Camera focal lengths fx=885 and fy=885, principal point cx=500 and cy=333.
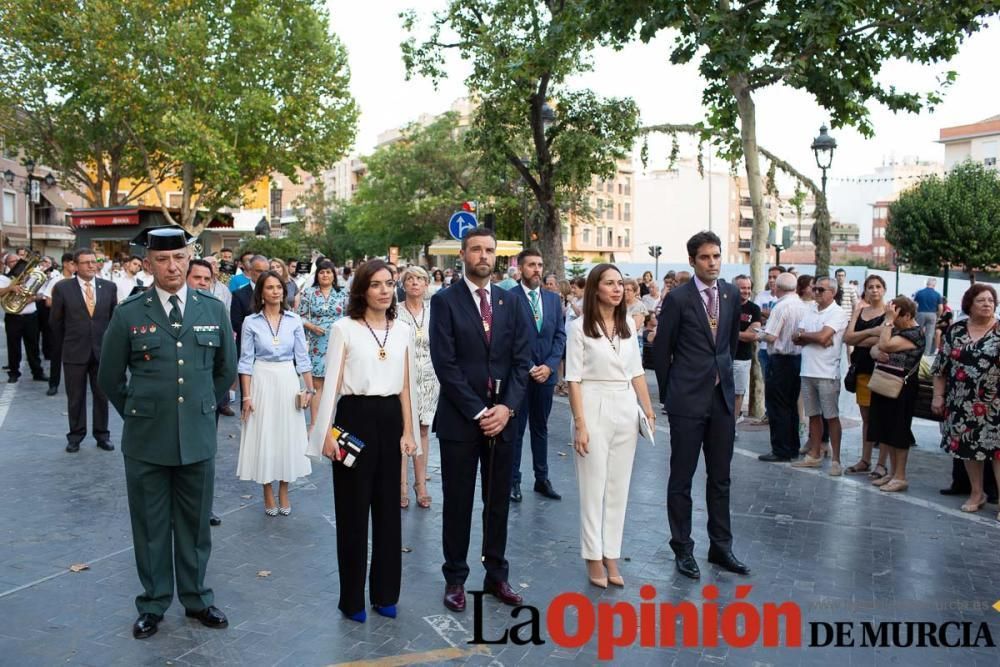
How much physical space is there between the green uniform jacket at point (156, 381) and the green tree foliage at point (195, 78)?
2786 cm

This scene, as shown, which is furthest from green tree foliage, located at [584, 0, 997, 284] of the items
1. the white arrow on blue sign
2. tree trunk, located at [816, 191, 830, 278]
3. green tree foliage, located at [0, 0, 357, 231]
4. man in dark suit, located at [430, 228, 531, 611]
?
green tree foliage, located at [0, 0, 357, 231]

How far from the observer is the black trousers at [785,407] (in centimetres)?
934

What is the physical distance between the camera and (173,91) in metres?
31.7

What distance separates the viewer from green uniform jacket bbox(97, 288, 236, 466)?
473 cm

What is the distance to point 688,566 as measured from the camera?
575 cm

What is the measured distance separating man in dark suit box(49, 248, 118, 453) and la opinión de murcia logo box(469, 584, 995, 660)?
5.89 meters

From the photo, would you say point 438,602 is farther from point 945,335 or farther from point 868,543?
point 945,335

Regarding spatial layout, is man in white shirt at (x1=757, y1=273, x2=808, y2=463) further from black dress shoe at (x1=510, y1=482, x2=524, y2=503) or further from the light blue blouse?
the light blue blouse

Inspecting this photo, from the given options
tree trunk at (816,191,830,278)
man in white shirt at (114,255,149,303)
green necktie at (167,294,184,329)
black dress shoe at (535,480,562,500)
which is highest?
tree trunk at (816,191,830,278)

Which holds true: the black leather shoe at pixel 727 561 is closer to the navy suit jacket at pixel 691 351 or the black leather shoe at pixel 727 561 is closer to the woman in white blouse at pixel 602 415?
the woman in white blouse at pixel 602 415

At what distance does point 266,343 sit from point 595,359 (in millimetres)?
2876

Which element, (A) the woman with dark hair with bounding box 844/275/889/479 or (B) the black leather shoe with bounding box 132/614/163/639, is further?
(A) the woman with dark hair with bounding box 844/275/889/479

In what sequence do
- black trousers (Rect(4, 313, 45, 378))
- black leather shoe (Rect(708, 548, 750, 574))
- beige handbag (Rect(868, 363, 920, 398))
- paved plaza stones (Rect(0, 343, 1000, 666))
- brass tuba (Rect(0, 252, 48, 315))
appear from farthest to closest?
black trousers (Rect(4, 313, 45, 378))
brass tuba (Rect(0, 252, 48, 315))
beige handbag (Rect(868, 363, 920, 398))
black leather shoe (Rect(708, 548, 750, 574))
paved plaza stones (Rect(0, 343, 1000, 666))

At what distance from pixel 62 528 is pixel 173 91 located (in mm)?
28317
